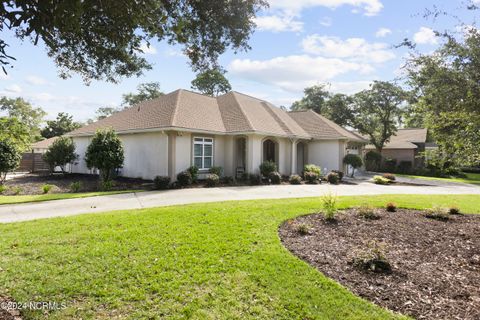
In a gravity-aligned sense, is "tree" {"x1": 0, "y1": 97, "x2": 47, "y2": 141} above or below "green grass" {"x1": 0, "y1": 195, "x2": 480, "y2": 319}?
above

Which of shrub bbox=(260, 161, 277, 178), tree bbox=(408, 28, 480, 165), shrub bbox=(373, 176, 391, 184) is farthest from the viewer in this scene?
shrub bbox=(373, 176, 391, 184)

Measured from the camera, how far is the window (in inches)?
712

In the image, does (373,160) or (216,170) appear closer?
(216,170)

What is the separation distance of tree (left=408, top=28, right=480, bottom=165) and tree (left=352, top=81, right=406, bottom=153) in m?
26.3

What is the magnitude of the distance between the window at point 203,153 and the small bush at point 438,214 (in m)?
12.4

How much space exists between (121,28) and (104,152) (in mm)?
11396

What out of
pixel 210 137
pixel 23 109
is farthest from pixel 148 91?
pixel 210 137

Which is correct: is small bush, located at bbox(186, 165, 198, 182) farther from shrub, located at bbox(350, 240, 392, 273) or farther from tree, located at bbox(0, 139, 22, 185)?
shrub, located at bbox(350, 240, 392, 273)

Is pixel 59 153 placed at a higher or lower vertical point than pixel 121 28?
lower

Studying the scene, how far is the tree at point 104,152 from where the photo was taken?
49.9 ft

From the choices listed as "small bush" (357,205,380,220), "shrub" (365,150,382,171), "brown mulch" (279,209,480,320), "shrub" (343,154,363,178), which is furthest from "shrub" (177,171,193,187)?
"shrub" (365,150,382,171)

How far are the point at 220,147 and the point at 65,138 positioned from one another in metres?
11.2

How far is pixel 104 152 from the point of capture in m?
15.2

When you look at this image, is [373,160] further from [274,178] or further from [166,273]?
[166,273]
